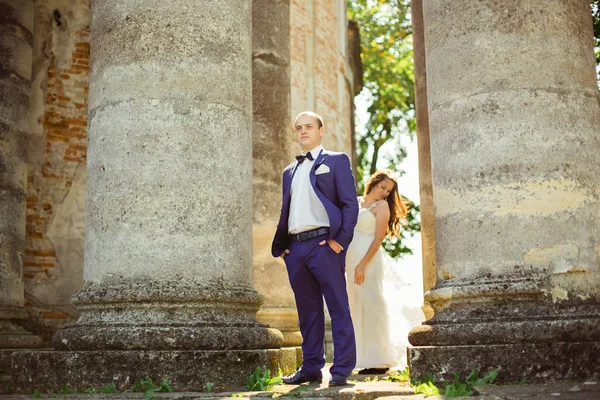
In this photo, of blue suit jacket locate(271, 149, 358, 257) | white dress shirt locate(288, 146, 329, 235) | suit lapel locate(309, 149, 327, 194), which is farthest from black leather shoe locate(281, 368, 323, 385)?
suit lapel locate(309, 149, 327, 194)

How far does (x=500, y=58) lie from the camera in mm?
5355

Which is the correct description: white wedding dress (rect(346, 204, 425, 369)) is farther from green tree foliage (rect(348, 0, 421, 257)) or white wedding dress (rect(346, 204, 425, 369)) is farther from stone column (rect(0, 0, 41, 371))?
green tree foliage (rect(348, 0, 421, 257))

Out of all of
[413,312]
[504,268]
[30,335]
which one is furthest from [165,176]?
[413,312]

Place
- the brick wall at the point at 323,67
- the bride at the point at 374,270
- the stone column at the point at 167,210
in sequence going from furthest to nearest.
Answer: the brick wall at the point at 323,67 → the bride at the point at 374,270 → the stone column at the point at 167,210

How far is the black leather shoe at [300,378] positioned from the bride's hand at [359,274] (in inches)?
65.7

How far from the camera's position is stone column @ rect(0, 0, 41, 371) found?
312 inches

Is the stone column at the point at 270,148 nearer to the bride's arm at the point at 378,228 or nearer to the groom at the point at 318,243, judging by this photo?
the bride's arm at the point at 378,228

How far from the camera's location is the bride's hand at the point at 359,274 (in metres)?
7.02

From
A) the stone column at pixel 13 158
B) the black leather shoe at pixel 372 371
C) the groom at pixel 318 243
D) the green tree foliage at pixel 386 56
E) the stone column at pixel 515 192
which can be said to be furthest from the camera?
the green tree foliage at pixel 386 56

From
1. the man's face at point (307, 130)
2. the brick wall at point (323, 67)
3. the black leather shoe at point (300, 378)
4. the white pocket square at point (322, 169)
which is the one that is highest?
the brick wall at point (323, 67)

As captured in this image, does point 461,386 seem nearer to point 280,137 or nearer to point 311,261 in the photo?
point 311,261

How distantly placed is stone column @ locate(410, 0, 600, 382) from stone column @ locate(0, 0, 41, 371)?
4631 mm

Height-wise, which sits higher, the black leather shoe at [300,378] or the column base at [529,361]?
the column base at [529,361]

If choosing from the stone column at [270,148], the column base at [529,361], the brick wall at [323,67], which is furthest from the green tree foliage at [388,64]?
the column base at [529,361]
